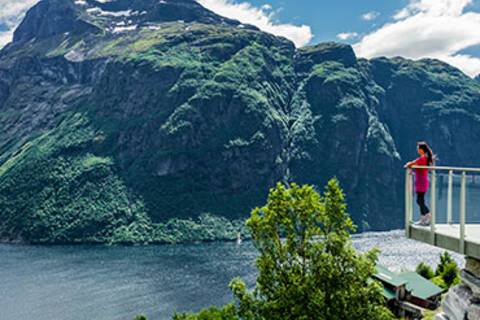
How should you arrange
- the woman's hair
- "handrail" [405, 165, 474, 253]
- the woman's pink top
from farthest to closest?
the woman's hair < the woman's pink top < "handrail" [405, 165, 474, 253]

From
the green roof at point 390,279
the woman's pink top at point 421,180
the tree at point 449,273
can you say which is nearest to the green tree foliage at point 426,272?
the tree at point 449,273

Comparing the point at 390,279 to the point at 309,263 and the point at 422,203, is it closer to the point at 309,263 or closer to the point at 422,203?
the point at 309,263

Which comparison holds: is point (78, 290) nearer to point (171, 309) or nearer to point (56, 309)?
point (56, 309)

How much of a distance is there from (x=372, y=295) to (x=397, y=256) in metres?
115

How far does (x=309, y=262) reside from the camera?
770 inches

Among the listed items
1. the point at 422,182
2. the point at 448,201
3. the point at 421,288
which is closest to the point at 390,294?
the point at 421,288

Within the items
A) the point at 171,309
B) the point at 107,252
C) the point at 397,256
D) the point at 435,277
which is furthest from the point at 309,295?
the point at 107,252

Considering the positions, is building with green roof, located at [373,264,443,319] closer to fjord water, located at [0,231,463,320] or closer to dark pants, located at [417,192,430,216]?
dark pants, located at [417,192,430,216]

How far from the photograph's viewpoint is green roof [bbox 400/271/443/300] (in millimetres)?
50978

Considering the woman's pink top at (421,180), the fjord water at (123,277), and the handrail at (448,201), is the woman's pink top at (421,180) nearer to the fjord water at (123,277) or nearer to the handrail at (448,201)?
the handrail at (448,201)

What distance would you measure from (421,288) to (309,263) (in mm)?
37141

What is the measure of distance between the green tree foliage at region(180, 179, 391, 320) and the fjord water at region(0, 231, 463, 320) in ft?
209

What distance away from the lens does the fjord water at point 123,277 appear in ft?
283

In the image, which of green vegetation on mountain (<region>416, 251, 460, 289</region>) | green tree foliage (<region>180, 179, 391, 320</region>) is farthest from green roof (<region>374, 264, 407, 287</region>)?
green tree foliage (<region>180, 179, 391, 320</region>)
